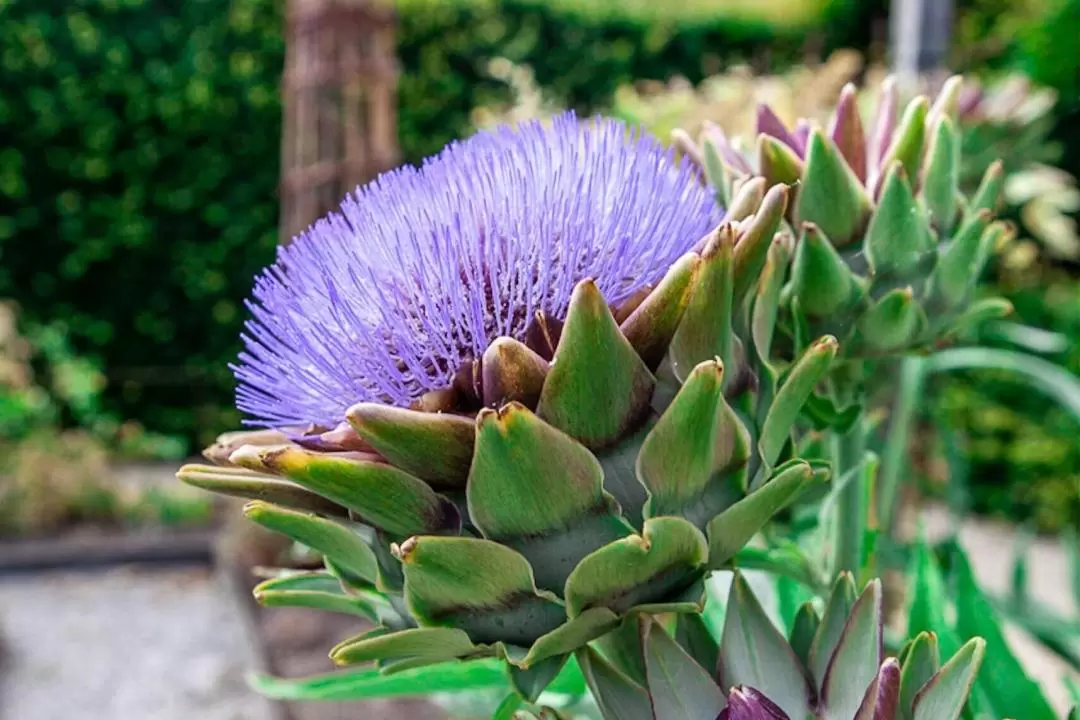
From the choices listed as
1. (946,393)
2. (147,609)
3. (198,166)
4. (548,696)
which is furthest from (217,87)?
(548,696)

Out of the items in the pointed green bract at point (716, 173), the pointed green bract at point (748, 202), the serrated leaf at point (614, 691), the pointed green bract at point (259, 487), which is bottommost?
the serrated leaf at point (614, 691)

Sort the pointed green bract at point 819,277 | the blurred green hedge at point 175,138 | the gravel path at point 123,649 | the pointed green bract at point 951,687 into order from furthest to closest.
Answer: the blurred green hedge at point 175,138, the gravel path at point 123,649, the pointed green bract at point 819,277, the pointed green bract at point 951,687

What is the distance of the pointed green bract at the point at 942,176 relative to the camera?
559 millimetres

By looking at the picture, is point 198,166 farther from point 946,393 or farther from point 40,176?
point 946,393

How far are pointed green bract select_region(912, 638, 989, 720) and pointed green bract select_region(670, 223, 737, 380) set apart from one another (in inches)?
5.5

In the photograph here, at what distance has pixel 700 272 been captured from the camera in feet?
1.33

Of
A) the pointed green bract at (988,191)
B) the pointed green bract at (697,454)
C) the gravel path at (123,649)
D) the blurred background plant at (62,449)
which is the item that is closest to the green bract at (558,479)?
the pointed green bract at (697,454)

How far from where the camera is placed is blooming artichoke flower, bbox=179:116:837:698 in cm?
39

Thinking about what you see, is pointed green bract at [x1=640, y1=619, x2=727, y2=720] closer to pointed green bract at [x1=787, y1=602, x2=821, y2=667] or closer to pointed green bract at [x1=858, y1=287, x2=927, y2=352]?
pointed green bract at [x1=787, y1=602, x2=821, y2=667]

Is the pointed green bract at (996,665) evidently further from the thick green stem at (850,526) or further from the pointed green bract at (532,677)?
the pointed green bract at (532,677)

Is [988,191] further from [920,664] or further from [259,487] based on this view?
[259,487]

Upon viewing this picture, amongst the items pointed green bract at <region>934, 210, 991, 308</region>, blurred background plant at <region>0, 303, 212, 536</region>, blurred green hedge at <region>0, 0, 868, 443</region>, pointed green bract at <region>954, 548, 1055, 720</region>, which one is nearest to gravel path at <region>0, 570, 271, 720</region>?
blurred background plant at <region>0, 303, 212, 536</region>

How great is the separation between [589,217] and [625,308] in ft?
0.13

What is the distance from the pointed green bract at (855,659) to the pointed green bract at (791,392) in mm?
64
